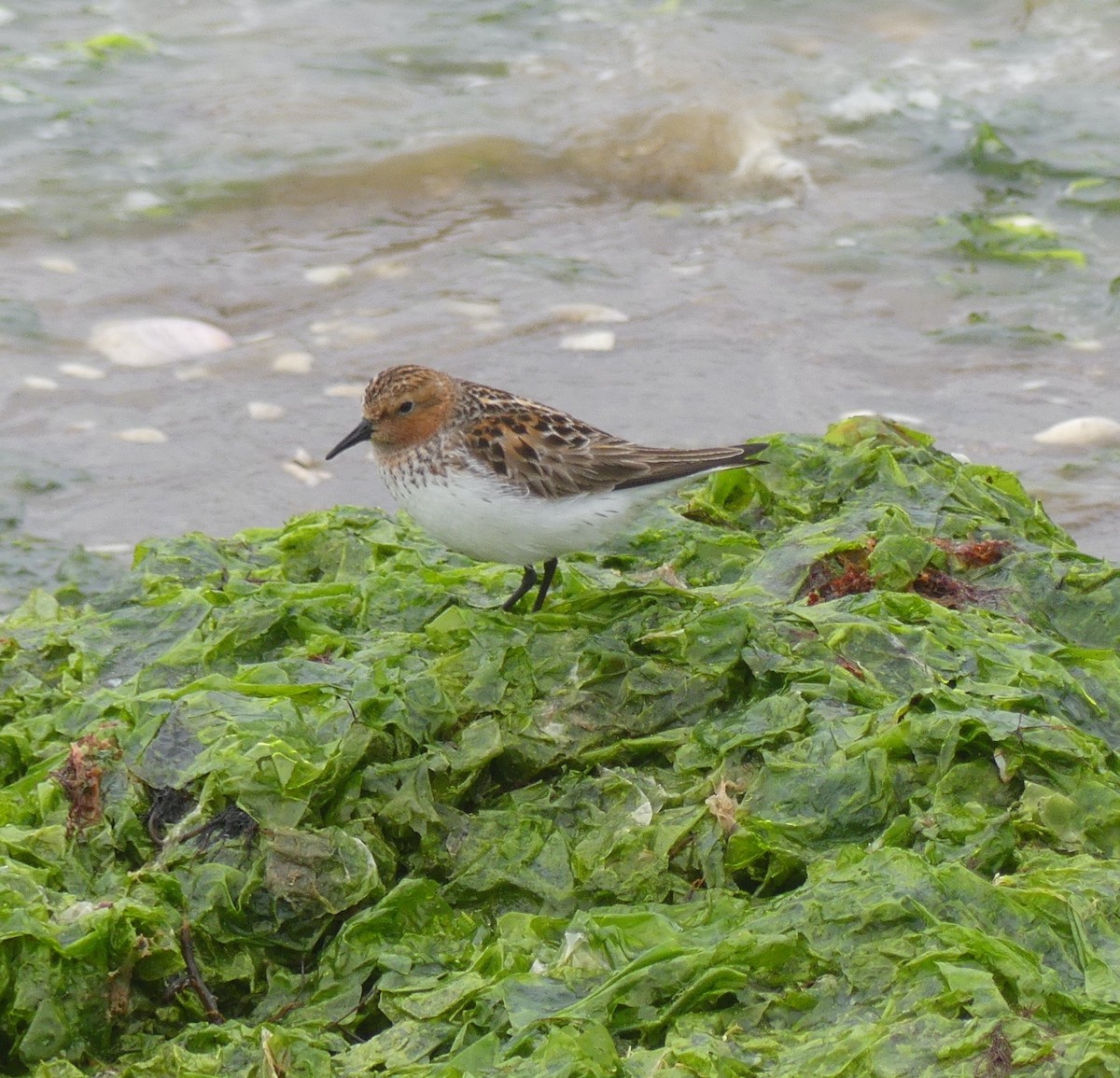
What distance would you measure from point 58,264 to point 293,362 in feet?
7.44

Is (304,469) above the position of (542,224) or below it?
below

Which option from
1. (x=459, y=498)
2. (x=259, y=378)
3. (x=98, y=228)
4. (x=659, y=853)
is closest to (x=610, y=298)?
(x=259, y=378)

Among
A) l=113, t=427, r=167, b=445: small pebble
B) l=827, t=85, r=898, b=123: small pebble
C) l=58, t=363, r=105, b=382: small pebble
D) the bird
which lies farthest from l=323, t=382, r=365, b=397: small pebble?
l=827, t=85, r=898, b=123: small pebble

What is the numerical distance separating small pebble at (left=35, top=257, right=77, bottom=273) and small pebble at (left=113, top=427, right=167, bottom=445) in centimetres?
228

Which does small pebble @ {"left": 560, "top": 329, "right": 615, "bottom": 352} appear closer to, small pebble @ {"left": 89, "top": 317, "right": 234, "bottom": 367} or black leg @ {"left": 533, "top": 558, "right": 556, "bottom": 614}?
small pebble @ {"left": 89, "top": 317, "right": 234, "bottom": 367}

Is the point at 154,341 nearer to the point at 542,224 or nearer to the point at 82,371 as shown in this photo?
the point at 82,371

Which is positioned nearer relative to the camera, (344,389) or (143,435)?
(143,435)

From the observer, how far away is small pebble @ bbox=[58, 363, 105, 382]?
28.8 feet

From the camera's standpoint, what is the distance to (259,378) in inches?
346

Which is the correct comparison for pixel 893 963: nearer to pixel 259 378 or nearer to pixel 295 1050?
pixel 295 1050

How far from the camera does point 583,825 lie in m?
3.98

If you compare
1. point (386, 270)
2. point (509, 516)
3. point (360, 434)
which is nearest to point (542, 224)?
point (386, 270)

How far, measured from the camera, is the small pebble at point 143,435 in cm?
820

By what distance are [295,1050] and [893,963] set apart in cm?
130
